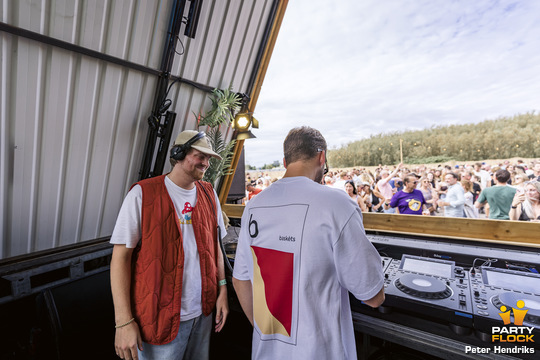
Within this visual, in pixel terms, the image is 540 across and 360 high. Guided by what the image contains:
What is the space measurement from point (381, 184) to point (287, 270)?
16.5ft

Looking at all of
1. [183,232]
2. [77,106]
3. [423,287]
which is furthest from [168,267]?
[77,106]

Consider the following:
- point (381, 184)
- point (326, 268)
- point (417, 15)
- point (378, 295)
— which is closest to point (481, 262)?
point (378, 295)

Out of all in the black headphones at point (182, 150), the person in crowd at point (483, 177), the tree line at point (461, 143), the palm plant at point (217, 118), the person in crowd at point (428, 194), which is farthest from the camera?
the tree line at point (461, 143)

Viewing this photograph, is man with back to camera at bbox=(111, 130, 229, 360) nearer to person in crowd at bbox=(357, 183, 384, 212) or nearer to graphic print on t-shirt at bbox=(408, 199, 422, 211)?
graphic print on t-shirt at bbox=(408, 199, 422, 211)

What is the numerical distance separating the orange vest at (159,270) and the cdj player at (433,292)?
93 centimetres

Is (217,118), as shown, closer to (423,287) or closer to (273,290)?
(273,290)

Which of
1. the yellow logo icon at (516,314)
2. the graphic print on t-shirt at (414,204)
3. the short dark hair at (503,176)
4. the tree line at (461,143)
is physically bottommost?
the graphic print on t-shirt at (414,204)

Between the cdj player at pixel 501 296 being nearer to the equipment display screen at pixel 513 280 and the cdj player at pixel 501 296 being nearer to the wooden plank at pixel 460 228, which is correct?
the equipment display screen at pixel 513 280

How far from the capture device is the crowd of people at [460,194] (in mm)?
3527

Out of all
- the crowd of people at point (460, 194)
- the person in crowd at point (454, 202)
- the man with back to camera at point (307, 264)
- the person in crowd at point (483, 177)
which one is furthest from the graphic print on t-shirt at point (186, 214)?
the person in crowd at point (483, 177)

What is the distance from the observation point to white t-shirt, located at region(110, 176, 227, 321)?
46.6 inches

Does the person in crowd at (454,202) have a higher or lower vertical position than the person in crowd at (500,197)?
lower

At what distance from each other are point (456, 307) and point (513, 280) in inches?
16.6

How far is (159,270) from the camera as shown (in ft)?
3.96
